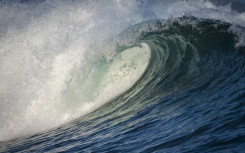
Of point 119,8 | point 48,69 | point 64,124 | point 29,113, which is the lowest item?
point 64,124

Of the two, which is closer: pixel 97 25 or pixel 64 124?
pixel 64 124

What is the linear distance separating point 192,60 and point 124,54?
2599 mm

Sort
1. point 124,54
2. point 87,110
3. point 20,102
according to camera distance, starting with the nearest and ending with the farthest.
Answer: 1. point 87,110
2. point 20,102
3. point 124,54

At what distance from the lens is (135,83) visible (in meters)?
10.8

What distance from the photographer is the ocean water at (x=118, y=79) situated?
18.3 feet

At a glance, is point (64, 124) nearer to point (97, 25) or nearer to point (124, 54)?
point (124, 54)

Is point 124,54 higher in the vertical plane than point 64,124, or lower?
higher

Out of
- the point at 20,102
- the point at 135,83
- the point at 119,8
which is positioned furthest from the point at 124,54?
the point at 20,102

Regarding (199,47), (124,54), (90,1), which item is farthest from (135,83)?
(90,1)

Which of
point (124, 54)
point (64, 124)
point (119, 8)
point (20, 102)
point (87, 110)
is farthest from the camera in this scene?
point (119, 8)

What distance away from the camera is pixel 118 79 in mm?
10984

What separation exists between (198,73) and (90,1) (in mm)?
6129

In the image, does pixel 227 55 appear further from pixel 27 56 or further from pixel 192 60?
pixel 27 56

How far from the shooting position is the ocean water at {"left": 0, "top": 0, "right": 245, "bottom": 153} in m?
5.58
